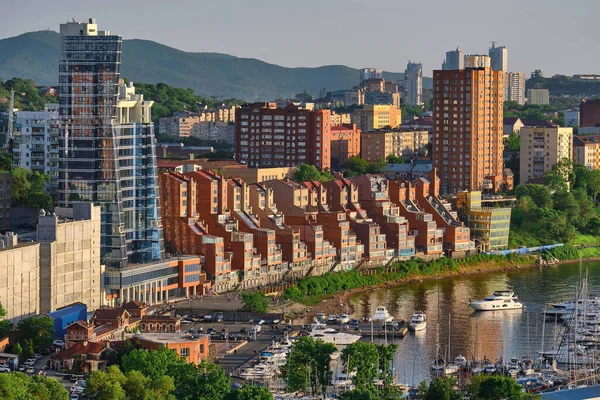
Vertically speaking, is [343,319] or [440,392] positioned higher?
[440,392]

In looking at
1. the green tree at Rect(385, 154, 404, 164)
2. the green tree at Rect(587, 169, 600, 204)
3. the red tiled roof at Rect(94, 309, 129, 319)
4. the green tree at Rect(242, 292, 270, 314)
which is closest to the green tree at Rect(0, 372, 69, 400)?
the red tiled roof at Rect(94, 309, 129, 319)

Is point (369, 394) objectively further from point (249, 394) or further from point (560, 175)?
point (560, 175)

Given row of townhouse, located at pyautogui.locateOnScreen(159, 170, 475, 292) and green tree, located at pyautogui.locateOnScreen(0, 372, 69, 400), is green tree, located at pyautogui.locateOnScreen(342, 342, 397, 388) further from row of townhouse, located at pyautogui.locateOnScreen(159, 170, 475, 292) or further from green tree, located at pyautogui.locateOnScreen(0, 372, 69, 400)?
row of townhouse, located at pyautogui.locateOnScreen(159, 170, 475, 292)

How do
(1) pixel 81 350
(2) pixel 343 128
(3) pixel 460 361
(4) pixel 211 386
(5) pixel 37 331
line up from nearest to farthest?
(4) pixel 211 386
(1) pixel 81 350
(5) pixel 37 331
(3) pixel 460 361
(2) pixel 343 128

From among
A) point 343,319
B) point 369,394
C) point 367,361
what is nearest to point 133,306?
point 343,319

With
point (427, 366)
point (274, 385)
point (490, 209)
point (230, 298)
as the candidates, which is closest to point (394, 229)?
point (490, 209)

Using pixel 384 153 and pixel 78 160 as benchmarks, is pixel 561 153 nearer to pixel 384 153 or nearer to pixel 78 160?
pixel 384 153
